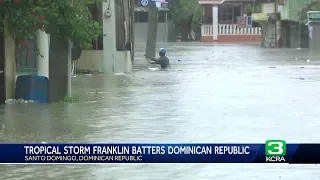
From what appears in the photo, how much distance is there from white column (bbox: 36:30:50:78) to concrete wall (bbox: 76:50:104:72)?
7884mm

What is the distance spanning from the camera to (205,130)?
12.4 m

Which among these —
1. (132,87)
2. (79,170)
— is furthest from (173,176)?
(132,87)

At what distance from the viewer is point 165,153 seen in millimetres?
6922

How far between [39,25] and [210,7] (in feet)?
228

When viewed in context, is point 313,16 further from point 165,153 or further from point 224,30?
point 165,153

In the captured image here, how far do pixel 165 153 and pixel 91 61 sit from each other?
19351 mm

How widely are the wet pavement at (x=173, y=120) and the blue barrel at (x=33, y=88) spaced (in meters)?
0.59

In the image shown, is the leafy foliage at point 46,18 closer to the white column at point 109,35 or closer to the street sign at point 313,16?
the white column at point 109,35

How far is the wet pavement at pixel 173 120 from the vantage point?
30.5 feet

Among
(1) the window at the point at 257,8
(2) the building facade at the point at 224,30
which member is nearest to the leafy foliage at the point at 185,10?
(2) the building facade at the point at 224,30

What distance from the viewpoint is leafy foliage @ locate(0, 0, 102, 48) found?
1482cm

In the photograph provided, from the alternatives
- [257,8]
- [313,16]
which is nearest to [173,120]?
[313,16]

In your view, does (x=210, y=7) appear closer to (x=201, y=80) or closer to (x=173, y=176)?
(x=201, y=80)

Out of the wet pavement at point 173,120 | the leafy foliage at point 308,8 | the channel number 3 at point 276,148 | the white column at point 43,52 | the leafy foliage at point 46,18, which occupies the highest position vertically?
the leafy foliage at point 308,8
